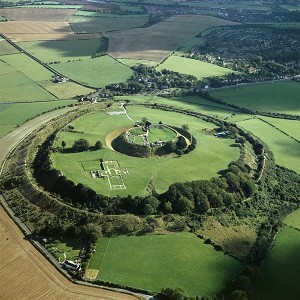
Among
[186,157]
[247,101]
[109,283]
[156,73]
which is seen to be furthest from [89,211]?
[156,73]

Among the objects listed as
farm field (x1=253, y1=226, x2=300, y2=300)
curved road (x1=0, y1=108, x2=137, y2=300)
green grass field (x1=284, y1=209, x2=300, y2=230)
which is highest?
curved road (x1=0, y1=108, x2=137, y2=300)

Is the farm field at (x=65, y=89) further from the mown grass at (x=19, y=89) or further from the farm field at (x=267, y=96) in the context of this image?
the farm field at (x=267, y=96)

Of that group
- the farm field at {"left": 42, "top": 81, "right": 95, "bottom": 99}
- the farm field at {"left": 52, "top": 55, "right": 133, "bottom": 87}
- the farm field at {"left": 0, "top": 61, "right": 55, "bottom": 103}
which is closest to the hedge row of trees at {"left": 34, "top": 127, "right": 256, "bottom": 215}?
the farm field at {"left": 0, "top": 61, "right": 55, "bottom": 103}

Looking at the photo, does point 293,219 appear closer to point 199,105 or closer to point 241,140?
point 241,140

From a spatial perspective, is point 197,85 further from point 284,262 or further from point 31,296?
point 31,296

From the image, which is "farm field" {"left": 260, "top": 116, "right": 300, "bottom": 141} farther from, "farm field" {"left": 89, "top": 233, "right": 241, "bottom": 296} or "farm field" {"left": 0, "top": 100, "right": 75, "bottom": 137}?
"farm field" {"left": 0, "top": 100, "right": 75, "bottom": 137}

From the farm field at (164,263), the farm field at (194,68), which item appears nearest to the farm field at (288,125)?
the farm field at (194,68)

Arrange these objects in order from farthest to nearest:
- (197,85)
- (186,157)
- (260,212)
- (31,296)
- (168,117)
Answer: (197,85)
(168,117)
(186,157)
(260,212)
(31,296)
